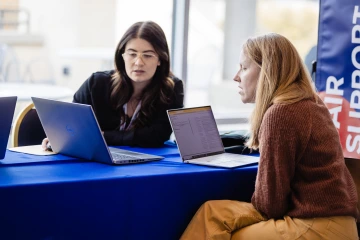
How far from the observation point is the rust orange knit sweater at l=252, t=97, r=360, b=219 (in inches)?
78.0

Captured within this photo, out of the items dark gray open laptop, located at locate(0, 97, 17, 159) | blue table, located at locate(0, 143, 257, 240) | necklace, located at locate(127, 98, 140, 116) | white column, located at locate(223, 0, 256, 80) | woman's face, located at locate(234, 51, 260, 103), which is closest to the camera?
blue table, located at locate(0, 143, 257, 240)

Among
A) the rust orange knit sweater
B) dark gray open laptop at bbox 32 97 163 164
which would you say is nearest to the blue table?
dark gray open laptop at bbox 32 97 163 164

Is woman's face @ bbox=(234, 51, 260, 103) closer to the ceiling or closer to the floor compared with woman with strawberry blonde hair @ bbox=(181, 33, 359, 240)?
closer to the ceiling

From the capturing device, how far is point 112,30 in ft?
14.7

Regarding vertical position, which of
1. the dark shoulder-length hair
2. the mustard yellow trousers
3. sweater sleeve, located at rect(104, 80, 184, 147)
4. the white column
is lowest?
the mustard yellow trousers

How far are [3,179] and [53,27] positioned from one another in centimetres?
293

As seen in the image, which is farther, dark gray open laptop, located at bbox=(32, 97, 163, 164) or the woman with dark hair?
the woman with dark hair

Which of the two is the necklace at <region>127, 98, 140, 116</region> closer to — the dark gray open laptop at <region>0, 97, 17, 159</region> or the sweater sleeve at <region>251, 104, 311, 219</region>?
the dark gray open laptop at <region>0, 97, 17, 159</region>

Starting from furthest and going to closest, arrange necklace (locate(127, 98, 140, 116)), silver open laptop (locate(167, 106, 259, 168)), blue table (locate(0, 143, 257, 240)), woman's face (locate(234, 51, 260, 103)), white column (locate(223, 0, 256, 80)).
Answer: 1. white column (locate(223, 0, 256, 80))
2. necklace (locate(127, 98, 140, 116))
3. silver open laptop (locate(167, 106, 259, 168))
4. woman's face (locate(234, 51, 260, 103))
5. blue table (locate(0, 143, 257, 240))

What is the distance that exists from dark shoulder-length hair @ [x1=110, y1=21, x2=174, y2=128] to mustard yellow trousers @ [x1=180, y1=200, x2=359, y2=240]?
0.77 metres

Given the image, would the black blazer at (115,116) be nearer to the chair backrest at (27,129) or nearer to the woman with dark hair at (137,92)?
the woman with dark hair at (137,92)

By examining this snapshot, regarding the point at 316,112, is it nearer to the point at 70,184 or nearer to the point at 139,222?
the point at 139,222

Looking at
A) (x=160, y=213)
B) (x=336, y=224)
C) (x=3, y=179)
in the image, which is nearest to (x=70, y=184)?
(x=3, y=179)

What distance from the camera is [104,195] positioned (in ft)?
6.60
